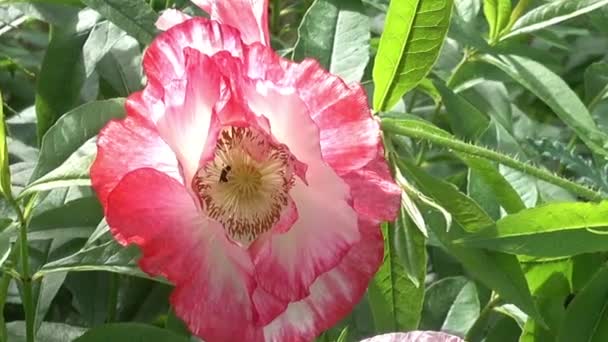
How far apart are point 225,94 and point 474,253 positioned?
209mm

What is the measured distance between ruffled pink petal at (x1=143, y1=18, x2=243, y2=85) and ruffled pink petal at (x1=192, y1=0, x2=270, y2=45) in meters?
0.03

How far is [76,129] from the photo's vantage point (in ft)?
2.09

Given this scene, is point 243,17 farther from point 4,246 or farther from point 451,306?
point 451,306

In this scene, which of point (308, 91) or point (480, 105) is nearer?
point (308, 91)

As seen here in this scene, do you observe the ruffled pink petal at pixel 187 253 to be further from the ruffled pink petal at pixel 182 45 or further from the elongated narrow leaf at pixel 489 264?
the elongated narrow leaf at pixel 489 264

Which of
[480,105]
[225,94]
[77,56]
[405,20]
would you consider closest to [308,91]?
[225,94]

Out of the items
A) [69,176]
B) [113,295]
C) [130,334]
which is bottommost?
[113,295]

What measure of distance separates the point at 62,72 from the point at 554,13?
0.35 metres

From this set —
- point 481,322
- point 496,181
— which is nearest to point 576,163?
point 496,181

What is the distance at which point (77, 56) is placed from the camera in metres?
0.80

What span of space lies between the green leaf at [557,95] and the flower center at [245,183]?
283mm

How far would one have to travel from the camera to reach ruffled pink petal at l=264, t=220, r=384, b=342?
0.55m

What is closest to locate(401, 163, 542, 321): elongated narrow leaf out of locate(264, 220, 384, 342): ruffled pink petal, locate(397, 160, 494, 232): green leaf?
locate(397, 160, 494, 232): green leaf

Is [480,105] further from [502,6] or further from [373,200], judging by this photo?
[373,200]
